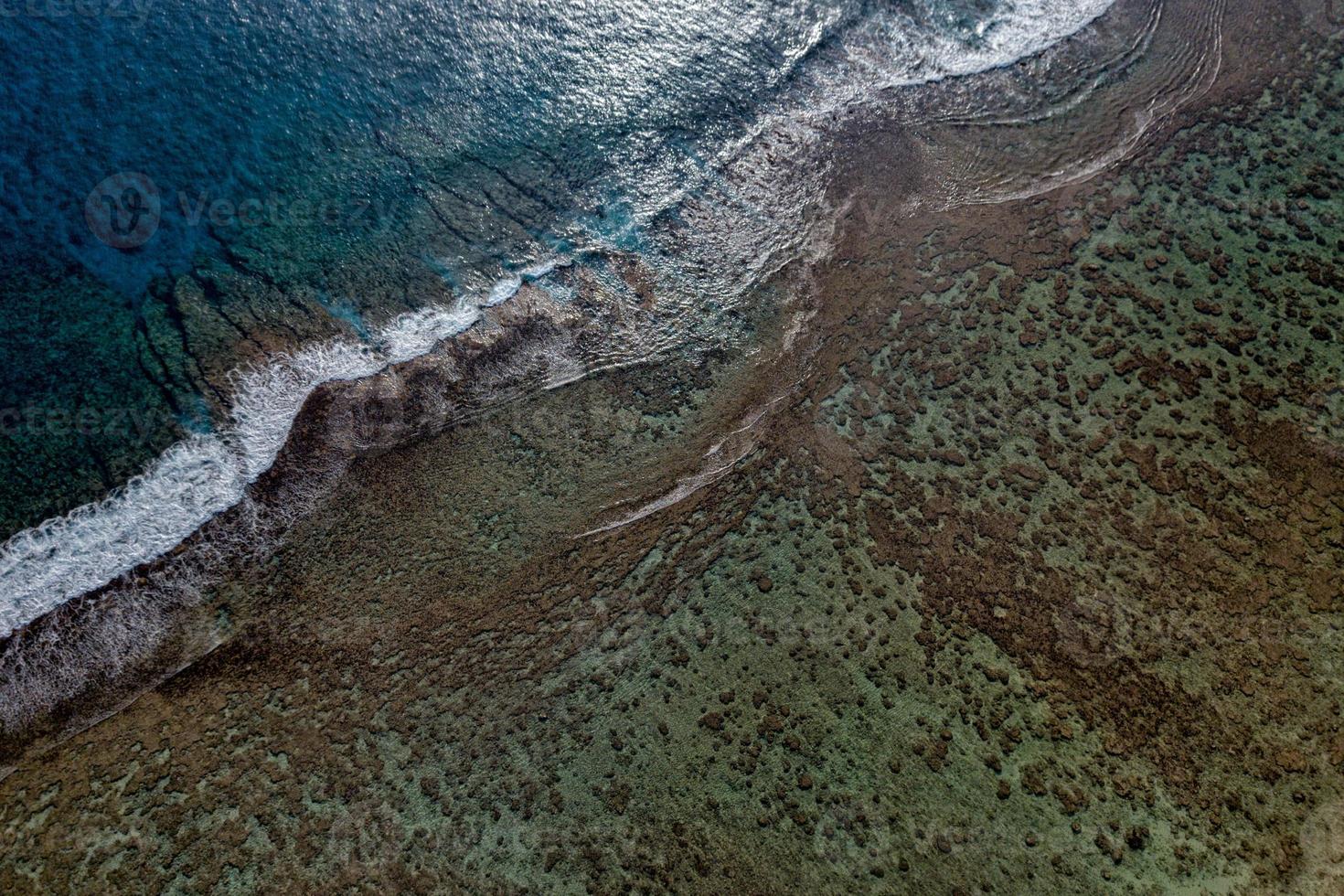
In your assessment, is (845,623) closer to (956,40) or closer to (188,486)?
(188,486)

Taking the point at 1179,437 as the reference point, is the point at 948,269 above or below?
above

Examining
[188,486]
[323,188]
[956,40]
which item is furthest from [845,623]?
[956,40]

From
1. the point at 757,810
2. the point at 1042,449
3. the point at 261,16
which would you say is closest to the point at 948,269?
the point at 1042,449

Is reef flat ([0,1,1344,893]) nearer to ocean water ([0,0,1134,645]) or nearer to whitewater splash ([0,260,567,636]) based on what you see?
whitewater splash ([0,260,567,636])

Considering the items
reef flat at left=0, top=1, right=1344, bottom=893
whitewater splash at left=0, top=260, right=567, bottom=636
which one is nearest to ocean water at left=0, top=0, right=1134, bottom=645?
whitewater splash at left=0, top=260, right=567, bottom=636

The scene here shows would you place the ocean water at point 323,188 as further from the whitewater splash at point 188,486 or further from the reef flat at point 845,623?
the reef flat at point 845,623

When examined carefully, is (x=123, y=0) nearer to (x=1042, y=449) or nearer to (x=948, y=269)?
(x=948, y=269)
